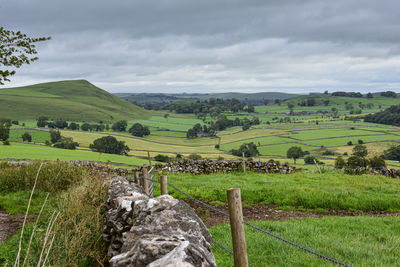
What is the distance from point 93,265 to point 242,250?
3.43 m

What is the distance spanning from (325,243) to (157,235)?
4.60 meters

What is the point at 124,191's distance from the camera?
7262 mm

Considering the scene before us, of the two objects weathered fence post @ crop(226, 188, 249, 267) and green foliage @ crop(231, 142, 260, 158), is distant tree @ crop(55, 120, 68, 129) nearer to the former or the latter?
green foliage @ crop(231, 142, 260, 158)

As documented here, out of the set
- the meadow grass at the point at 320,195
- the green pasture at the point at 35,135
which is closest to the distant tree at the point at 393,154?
the meadow grass at the point at 320,195

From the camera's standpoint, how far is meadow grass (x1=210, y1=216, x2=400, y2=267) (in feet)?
19.0

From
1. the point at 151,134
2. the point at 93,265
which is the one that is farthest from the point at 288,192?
the point at 151,134

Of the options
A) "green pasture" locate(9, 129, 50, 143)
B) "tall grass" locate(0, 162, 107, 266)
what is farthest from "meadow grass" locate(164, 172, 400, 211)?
"green pasture" locate(9, 129, 50, 143)

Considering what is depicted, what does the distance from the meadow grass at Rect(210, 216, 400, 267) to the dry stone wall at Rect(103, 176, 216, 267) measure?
2032 millimetres

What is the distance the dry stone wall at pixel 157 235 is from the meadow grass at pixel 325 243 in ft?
6.67

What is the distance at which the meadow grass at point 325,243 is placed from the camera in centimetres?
580

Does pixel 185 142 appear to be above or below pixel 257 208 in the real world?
below

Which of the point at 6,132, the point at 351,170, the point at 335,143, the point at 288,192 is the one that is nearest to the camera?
the point at 288,192

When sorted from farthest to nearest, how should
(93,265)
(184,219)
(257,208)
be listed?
(257,208) < (93,265) < (184,219)

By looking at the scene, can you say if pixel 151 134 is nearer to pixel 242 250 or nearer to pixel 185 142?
pixel 185 142
